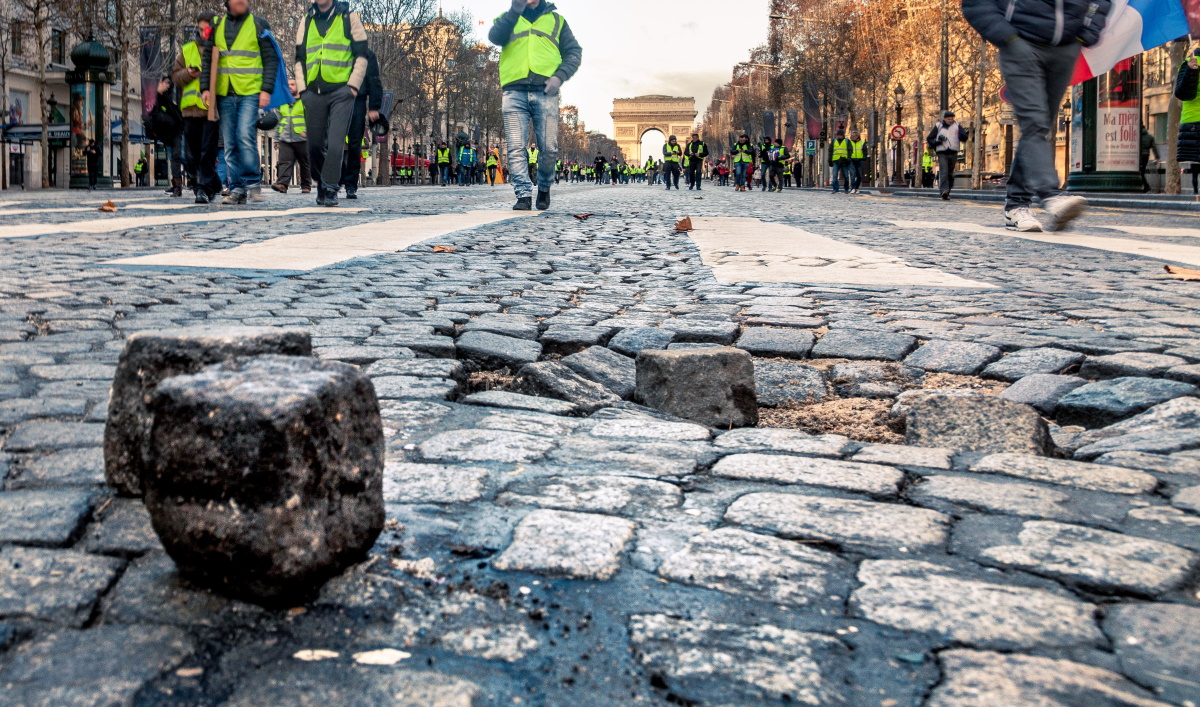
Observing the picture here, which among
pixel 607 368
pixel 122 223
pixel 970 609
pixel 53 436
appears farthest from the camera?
A: pixel 122 223

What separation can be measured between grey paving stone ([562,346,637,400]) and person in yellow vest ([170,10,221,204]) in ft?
30.2

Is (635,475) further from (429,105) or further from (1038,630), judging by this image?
(429,105)

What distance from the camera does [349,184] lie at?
15688 mm

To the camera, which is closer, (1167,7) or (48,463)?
(48,463)

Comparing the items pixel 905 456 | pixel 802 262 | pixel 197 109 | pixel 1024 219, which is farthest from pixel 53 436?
pixel 197 109

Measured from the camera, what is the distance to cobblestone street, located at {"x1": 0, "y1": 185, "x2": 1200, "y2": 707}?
135 cm

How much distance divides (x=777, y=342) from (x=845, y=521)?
6.89ft

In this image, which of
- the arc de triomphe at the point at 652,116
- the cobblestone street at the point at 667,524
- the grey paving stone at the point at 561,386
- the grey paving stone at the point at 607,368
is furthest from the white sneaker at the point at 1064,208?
the arc de triomphe at the point at 652,116

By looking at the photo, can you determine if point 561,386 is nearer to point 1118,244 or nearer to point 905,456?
point 905,456

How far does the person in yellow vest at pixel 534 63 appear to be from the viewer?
11.9m

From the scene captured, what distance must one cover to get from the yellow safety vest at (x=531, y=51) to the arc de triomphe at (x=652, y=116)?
431ft

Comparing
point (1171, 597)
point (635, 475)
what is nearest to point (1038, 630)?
point (1171, 597)

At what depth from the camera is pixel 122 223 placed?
947 centimetres

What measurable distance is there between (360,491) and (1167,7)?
11.0 meters
